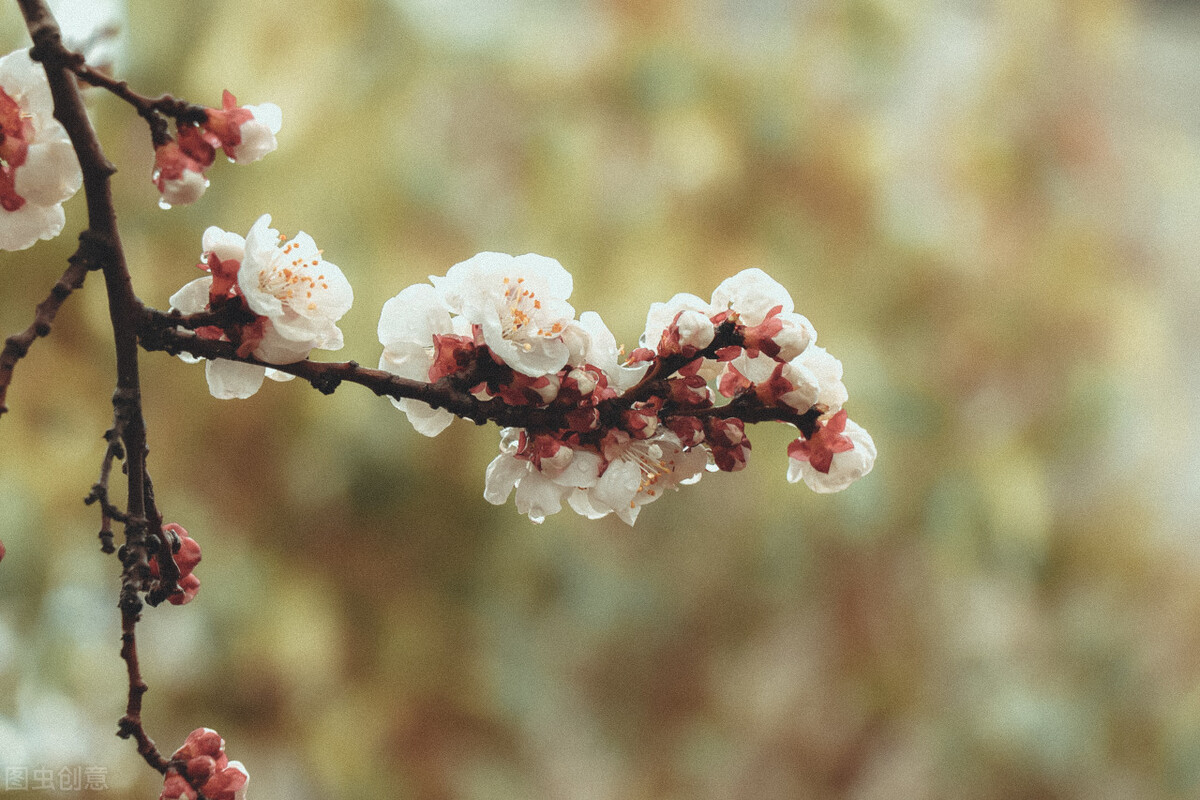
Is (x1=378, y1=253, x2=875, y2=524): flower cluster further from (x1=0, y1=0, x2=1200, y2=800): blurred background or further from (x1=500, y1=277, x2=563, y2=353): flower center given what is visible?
(x1=0, y1=0, x2=1200, y2=800): blurred background

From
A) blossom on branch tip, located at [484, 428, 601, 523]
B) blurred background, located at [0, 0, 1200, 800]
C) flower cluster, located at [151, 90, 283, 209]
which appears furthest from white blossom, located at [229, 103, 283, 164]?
blurred background, located at [0, 0, 1200, 800]

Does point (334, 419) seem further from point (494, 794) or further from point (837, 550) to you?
point (837, 550)

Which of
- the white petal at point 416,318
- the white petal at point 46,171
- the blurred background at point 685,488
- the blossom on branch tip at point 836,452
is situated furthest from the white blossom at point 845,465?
the blurred background at point 685,488

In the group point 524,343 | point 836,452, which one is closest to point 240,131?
point 524,343

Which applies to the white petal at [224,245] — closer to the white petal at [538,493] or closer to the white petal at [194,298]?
the white petal at [194,298]

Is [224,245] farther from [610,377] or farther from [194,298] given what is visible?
[610,377]
